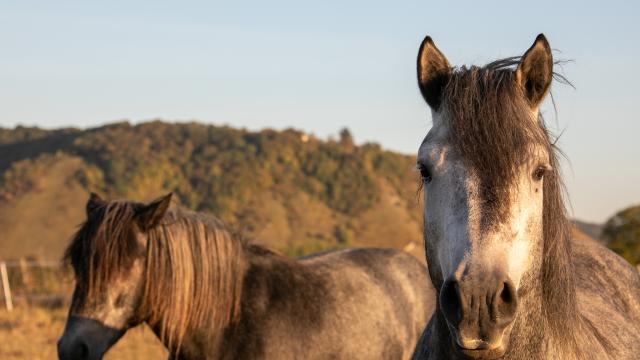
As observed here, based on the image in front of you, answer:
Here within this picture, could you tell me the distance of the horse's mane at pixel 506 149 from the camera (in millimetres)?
2797

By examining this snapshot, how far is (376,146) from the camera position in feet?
185

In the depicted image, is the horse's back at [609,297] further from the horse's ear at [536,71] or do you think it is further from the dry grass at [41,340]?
the dry grass at [41,340]

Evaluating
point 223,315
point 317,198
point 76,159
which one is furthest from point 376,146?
point 223,315

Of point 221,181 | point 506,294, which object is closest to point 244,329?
point 506,294

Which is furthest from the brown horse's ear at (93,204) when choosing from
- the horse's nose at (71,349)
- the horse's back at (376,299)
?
the horse's back at (376,299)

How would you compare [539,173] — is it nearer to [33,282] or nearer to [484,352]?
[484,352]

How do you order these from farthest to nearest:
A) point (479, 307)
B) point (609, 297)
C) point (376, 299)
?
point (376, 299) → point (609, 297) → point (479, 307)

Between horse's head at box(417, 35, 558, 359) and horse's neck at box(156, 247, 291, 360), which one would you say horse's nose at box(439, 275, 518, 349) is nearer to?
horse's head at box(417, 35, 558, 359)

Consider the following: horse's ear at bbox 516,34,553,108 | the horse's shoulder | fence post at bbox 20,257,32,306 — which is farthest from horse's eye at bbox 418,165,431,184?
fence post at bbox 20,257,32,306

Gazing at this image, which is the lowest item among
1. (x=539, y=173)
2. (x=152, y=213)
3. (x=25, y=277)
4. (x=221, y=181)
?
(x=221, y=181)

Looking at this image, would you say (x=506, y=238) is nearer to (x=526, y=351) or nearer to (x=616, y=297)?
(x=526, y=351)

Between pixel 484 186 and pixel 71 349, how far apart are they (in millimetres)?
3583

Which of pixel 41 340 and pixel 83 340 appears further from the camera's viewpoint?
pixel 41 340

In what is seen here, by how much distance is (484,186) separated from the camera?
2.77 m
